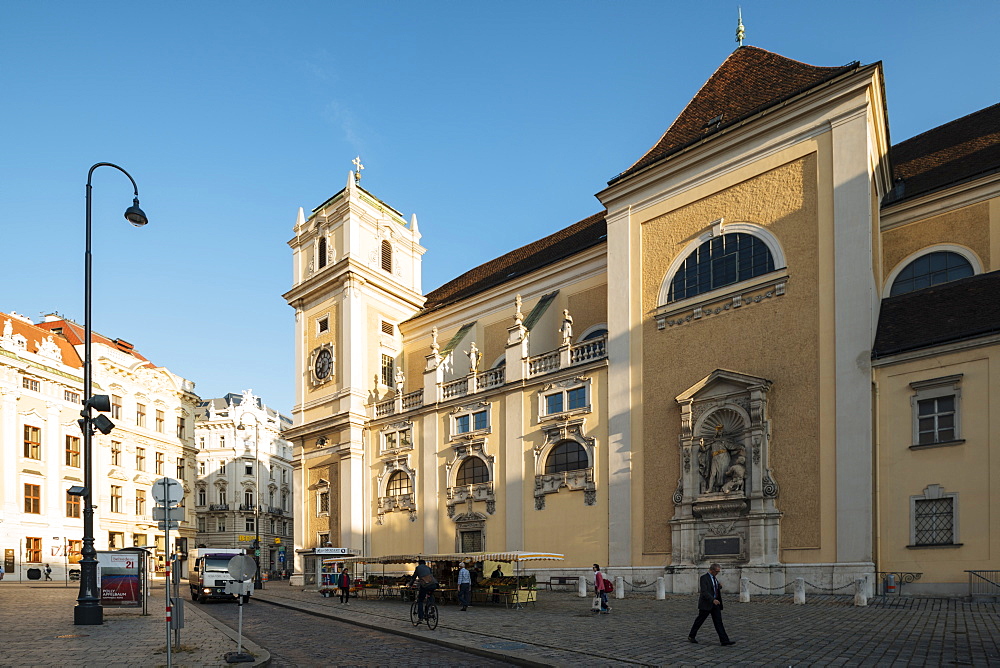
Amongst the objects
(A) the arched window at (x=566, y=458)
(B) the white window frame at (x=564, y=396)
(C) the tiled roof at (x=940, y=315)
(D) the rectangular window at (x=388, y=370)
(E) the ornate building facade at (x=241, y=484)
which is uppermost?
(C) the tiled roof at (x=940, y=315)

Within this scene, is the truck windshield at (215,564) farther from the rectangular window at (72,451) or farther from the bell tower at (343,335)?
the rectangular window at (72,451)

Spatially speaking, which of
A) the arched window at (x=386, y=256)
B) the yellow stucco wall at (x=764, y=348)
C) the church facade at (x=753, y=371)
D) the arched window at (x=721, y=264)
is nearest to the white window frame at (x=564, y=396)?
the church facade at (x=753, y=371)

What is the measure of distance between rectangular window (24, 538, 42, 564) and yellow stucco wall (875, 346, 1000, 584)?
46.2 metres

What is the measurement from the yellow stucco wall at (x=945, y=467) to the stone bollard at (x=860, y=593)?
3.86ft

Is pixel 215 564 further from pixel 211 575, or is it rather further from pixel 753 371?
pixel 753 371

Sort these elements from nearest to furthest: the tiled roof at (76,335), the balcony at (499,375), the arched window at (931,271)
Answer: the arched window at (931,271) < the balcony at (499,375) < the tiled roof at (76,335)

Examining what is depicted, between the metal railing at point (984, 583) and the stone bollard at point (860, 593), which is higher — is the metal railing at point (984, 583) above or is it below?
above

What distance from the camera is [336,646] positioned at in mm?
14109

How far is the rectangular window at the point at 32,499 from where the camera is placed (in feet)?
152

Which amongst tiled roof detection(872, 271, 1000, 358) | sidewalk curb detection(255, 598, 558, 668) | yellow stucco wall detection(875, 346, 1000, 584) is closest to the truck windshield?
sidewalk curb detection(255, 598, 558, 668)

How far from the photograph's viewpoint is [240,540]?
75562mm

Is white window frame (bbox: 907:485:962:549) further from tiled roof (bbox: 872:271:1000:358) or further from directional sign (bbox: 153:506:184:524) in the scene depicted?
directional sign (bbox: 153:506:184:524)

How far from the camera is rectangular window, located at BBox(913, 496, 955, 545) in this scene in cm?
1973

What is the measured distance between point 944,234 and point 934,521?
31.2 ft
